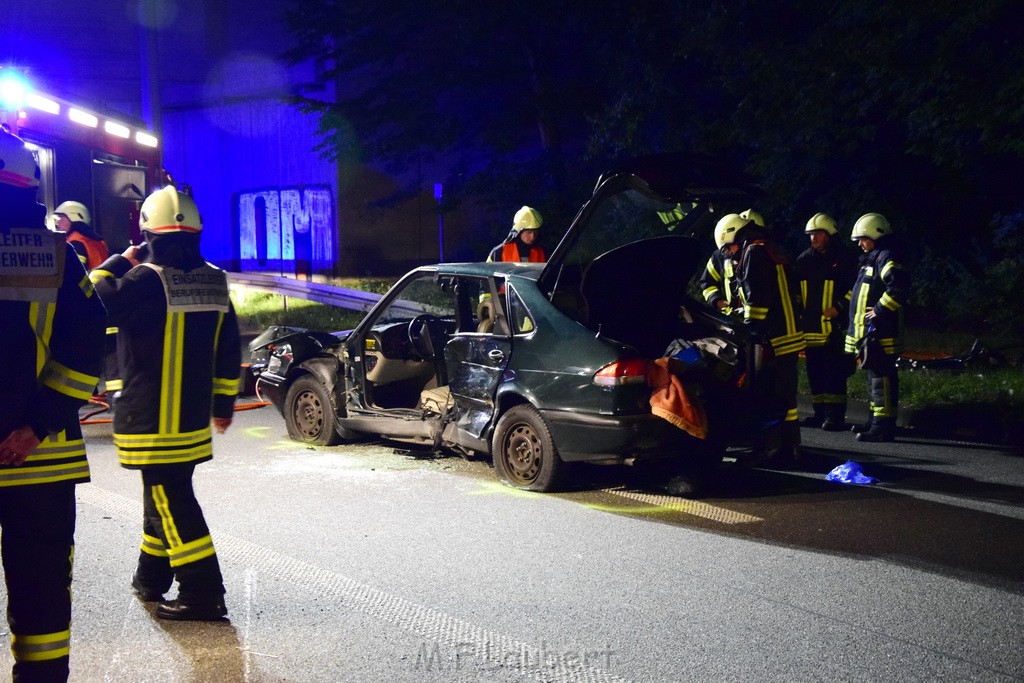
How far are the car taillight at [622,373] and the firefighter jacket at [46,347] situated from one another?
11.8 feet

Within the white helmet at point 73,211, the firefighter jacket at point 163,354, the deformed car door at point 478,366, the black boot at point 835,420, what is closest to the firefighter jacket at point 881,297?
the black boot at point 835,420

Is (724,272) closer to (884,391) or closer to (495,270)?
(884,391)

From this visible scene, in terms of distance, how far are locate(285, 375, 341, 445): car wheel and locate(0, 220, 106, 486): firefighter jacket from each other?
16.0ft

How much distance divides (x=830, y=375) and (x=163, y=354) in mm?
6447

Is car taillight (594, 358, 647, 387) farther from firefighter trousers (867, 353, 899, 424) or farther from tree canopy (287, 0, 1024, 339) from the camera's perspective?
firefighter trousers (867, 353, 899, 424)

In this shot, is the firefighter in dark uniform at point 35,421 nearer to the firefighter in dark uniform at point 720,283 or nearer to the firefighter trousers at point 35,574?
the firefighter trousers at point 35,574

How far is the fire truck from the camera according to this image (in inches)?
413

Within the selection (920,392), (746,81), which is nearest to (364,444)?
(920,392)

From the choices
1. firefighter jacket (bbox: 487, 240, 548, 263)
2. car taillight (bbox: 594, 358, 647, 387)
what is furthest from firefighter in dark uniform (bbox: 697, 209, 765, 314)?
car taillight (bbox: 594, 358, 647, 387)

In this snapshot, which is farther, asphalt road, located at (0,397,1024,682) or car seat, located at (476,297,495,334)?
car seat, located at (476,297,495,334)

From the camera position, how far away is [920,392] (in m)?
10.9

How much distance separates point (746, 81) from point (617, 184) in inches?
433

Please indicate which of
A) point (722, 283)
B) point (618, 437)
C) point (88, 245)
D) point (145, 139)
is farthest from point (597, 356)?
point (145, 139)

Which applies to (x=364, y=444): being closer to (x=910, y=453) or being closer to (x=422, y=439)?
(x=422, y=439)
